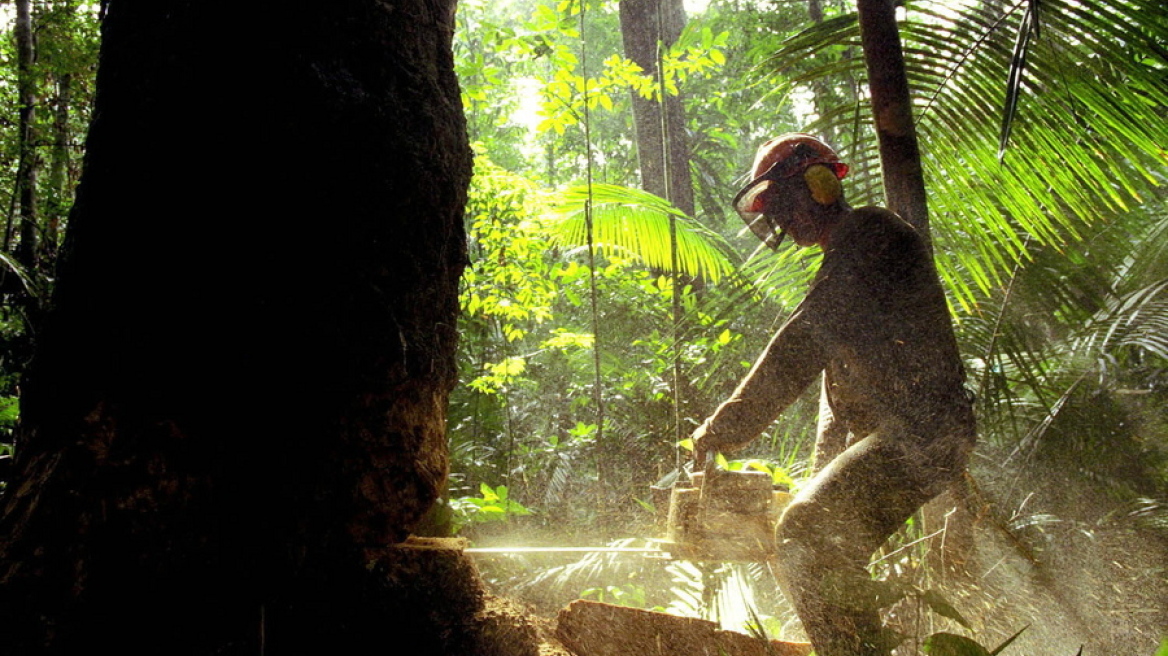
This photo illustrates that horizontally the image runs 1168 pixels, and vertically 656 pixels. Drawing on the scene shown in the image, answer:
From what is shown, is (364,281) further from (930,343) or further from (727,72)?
(727,72)

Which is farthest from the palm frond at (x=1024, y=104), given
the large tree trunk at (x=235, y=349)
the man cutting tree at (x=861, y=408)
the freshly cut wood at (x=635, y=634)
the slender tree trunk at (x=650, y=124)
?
the slender tree trunk at (x=650, y=124)

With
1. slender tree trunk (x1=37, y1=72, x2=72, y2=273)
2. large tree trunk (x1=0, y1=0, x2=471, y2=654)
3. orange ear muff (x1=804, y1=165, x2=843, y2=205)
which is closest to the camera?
large tree trunk (x1=0, y1=0, x2=471, y2=654)

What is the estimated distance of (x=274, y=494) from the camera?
1.30m

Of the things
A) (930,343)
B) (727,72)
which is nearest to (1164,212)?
(930,343)

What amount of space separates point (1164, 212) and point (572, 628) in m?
5.37

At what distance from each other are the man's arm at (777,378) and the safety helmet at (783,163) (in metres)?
0.61

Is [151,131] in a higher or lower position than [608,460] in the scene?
higher

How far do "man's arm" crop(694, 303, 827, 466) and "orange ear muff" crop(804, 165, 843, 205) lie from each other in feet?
1.81

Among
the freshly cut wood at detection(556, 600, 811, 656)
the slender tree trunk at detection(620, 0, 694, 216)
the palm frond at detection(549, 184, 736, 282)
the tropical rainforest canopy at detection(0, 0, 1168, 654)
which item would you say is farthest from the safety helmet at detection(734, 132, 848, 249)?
the slender tree trunk at detection(620, 0, 694, 216)

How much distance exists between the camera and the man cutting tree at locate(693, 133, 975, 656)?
209 cm

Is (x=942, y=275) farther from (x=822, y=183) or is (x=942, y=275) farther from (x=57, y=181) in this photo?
(x=57, y=181)

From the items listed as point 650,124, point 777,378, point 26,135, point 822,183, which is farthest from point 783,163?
point 650,124

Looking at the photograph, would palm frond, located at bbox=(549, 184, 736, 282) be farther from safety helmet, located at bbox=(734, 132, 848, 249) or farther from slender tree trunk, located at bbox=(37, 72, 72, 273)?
slender tree trunk, located at bbox=(37, 72, 72, 273)

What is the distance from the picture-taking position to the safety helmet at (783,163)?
2516 mm
